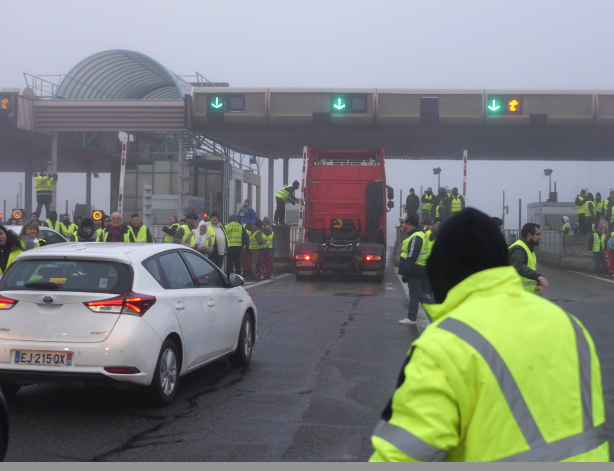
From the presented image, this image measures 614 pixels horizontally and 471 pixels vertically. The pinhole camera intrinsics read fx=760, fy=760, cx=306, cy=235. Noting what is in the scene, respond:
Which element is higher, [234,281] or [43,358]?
[234,281]

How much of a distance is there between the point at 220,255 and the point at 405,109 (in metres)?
11.1

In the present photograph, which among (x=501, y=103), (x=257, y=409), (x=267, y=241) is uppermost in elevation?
(x=501, y=103)

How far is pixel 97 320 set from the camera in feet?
19.9

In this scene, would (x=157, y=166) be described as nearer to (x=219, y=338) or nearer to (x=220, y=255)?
(x=220, y=255)

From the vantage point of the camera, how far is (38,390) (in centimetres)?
709

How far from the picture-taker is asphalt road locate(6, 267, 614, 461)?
16.6 feet

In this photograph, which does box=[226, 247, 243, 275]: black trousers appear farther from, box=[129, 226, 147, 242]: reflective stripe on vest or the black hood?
the black hood

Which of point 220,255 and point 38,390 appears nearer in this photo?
point 38,390

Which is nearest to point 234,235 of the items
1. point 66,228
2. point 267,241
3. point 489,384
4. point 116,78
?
point 267,241

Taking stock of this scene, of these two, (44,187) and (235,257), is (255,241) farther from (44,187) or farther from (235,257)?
(44,187)

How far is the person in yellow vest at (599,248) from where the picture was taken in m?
23.7

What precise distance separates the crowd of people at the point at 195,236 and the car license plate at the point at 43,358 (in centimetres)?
255

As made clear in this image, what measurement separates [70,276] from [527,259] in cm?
504

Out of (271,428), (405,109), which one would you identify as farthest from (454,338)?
(405,109)
